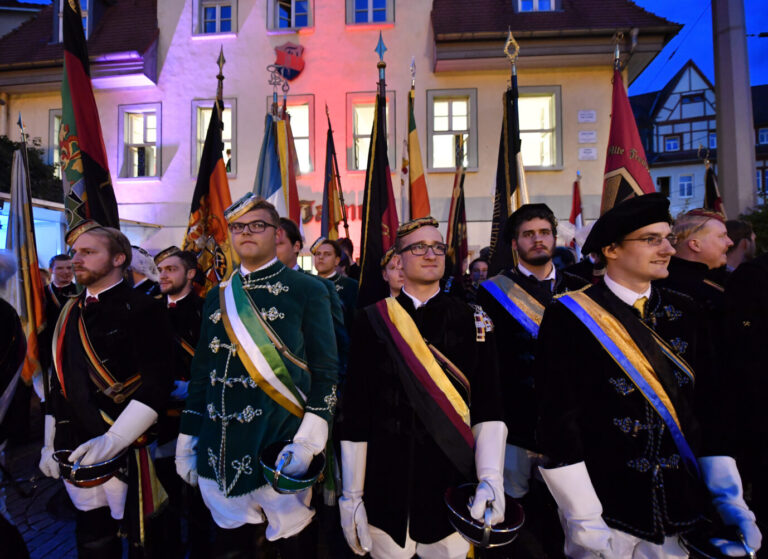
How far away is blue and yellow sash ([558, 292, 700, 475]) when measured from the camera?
183 centimetres

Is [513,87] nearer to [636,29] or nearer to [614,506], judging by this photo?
[614,506]

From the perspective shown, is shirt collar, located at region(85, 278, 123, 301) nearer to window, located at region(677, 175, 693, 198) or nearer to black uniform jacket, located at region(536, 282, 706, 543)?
black uniform jacket, located at region(536, 282, 706, 543)

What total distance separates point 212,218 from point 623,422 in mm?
4828

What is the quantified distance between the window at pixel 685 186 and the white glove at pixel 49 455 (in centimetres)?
4080

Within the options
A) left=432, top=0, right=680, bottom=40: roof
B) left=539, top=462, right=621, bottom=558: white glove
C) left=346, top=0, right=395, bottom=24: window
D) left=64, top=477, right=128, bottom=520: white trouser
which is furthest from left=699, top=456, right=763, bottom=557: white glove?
left=346, top=0, right=395, bottom=24: window

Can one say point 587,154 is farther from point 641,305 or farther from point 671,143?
point 671,143

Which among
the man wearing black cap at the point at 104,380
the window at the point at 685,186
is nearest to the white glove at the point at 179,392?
the man wearing black cap at the point at 104,380

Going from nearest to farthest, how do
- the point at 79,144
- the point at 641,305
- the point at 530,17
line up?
the point at 641,305
the point at 79,144
the point at 530,17

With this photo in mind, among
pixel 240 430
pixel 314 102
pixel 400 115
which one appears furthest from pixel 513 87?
pixel 314 102

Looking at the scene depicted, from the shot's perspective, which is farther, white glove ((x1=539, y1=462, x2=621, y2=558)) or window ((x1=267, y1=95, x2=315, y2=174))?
window ((x1=267, y1=95, x2=315, y2=174))

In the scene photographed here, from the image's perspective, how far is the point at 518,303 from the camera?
2848 mm

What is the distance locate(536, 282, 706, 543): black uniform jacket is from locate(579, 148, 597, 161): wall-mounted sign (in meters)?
10.0

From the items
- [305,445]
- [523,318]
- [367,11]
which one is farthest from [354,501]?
[367,11]

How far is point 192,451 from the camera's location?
2438mm
